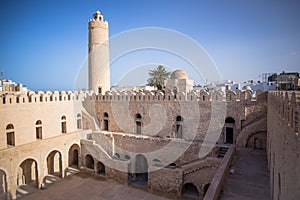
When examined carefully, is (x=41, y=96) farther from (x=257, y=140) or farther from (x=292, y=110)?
(x=292, y=110)

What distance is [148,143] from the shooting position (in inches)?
522

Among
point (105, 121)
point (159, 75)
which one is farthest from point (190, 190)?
point (159, 75)

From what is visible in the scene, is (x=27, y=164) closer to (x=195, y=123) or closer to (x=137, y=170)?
(x=137, y=170)

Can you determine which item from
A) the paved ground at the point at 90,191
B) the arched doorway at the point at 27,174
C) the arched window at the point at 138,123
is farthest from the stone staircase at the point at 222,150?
the arched doorway at the point at 27,174

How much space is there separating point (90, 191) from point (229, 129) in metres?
9.42

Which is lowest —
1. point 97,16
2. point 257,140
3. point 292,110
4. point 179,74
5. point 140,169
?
point 140,169

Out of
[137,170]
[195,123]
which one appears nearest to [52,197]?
[137,170]

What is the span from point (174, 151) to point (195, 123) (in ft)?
7.74

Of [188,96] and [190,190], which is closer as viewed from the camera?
[190,190]

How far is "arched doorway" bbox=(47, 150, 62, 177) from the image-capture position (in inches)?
552

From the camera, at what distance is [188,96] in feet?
43.3

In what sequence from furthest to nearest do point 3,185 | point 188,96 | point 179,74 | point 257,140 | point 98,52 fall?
point 98,52
point 179,74
point 188,96
point 257,140
point 3,185

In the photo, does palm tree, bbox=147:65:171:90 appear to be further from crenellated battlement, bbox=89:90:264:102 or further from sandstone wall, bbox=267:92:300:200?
sandstone wall, bbox=267:92:300:200

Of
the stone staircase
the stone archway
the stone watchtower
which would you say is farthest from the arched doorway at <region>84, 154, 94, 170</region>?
the stone archway
